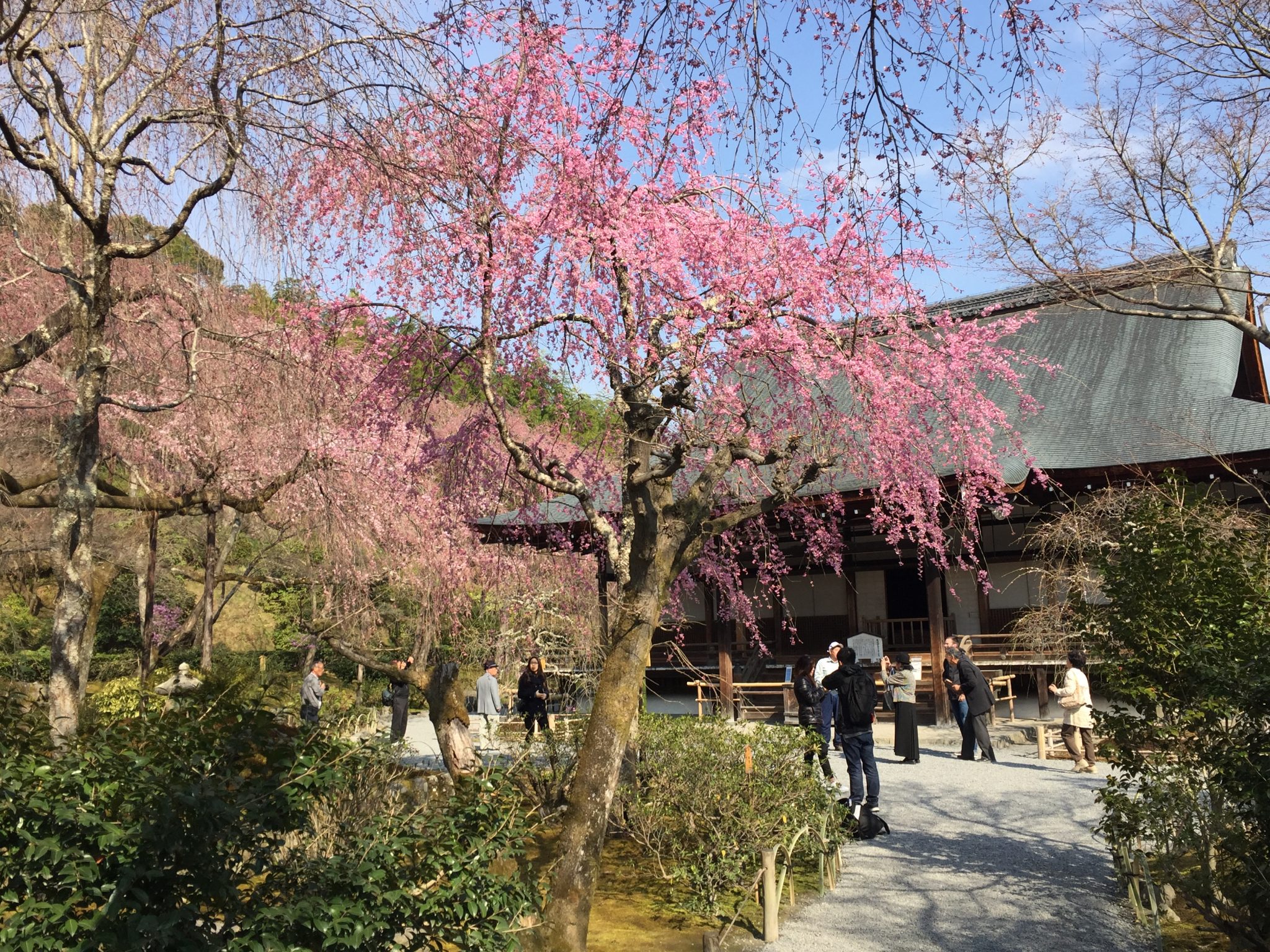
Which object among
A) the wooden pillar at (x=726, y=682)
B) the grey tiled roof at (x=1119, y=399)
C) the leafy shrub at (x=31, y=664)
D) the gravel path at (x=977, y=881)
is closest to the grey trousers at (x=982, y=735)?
the gravel path at (x=977, y=881)

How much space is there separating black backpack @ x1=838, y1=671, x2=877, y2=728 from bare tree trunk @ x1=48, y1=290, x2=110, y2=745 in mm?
5896

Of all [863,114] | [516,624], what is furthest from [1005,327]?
[863,114]

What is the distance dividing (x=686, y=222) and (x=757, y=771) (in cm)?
455

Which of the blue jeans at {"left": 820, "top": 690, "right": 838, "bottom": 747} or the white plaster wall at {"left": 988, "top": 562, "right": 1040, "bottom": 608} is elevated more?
the white plaster wall at {"left": 988, "top": 562, "right": 1040, "bottom": 608}

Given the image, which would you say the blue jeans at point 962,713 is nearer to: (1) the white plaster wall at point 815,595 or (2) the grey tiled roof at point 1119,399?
(2) the grey tiled roof at point 1119,399

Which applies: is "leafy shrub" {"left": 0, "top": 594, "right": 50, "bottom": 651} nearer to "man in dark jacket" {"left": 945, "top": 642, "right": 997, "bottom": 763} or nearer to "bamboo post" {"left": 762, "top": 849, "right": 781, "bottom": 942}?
"man in dark jacket" {"left": 945, "top": 642, "right": 997, "bottom": 763}

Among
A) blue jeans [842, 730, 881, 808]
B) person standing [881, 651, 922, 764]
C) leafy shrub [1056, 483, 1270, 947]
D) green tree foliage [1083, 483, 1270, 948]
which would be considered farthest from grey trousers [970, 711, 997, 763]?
leafy shrub [1056, 483, 1270, 947]

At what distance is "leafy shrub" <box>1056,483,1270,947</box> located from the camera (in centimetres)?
504

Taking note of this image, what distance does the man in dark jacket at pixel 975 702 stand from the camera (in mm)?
12680

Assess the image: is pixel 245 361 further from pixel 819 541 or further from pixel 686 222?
pixel 819 541

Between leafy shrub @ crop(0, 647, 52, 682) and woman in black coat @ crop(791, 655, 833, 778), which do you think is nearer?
woman in black coat @ crop(791, 655, 833, 778)

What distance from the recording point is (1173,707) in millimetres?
5684

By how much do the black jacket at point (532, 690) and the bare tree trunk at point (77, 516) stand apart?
250 inches

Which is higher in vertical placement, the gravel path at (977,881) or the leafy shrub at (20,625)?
the leafy shrub at (20,625)
